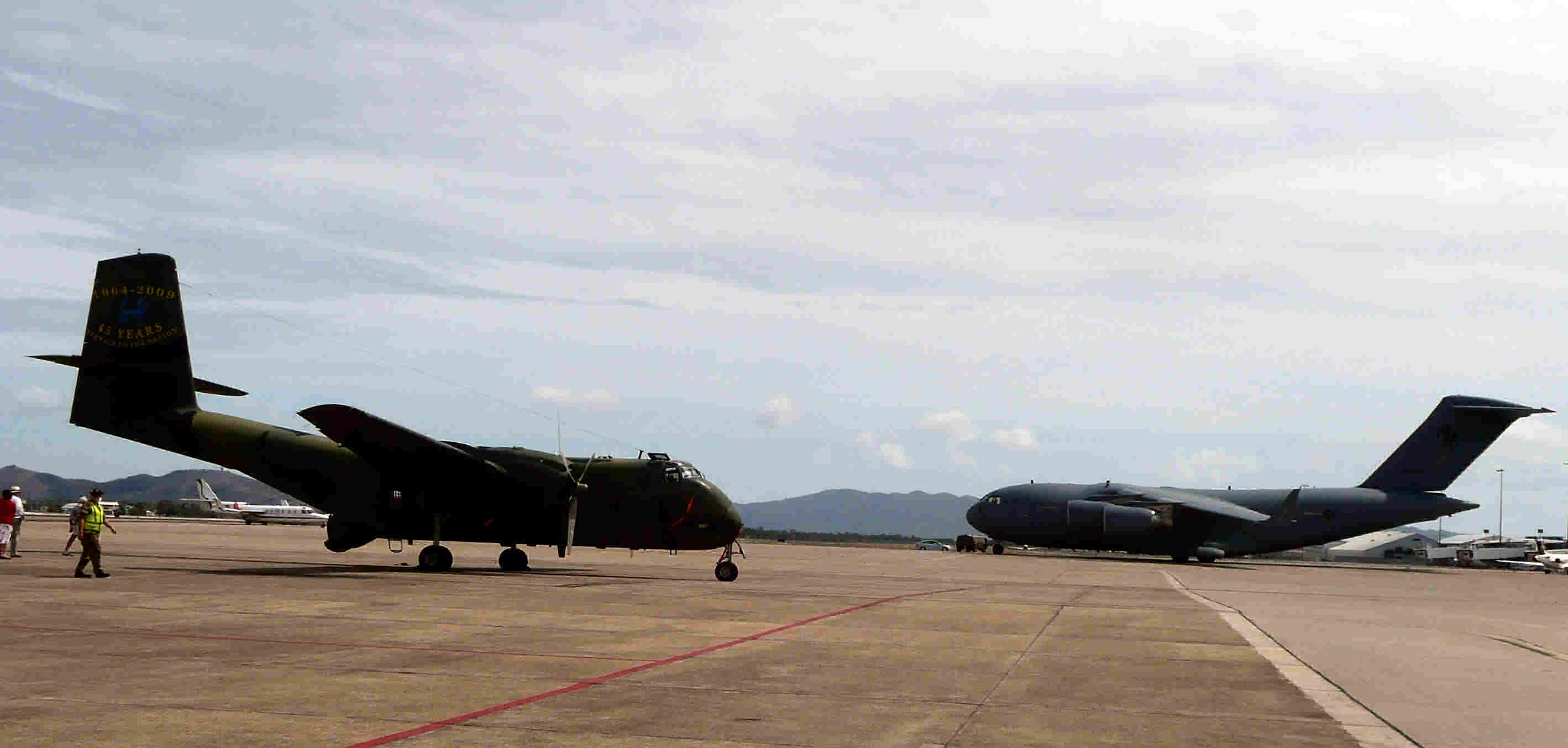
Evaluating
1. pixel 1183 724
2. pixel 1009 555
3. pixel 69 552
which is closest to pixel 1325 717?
pixel 1183 724

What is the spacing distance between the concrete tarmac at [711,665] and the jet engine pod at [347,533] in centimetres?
238

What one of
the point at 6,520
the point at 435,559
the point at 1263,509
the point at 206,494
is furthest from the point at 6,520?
the point at 206,494

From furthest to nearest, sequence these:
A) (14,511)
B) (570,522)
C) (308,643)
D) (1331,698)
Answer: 1. (570,522)
2. (14,511)
3. (308,643)
4. (1331,698)

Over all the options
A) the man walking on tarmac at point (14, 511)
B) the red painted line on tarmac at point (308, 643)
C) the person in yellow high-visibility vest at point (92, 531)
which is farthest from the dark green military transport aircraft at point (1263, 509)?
the red painted line on tarmac at point (308, 643)

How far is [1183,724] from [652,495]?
21.2 m

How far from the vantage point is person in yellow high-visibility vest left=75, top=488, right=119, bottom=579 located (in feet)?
76.2

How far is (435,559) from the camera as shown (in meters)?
30.4

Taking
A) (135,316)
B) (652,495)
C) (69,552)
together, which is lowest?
(69,552)

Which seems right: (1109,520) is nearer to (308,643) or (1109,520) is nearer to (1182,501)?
(1182,501)

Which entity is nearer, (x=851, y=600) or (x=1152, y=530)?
(x=851, y=600)

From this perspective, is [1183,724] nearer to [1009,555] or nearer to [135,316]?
[135,316]

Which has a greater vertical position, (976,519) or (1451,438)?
(1451,438)

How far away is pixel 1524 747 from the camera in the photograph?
31.6 feet

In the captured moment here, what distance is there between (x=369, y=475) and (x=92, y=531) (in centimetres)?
795
